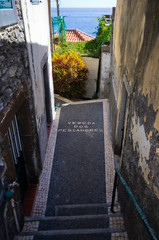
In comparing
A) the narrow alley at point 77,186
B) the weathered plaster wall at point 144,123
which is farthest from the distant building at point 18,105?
the weathered plaster wall at point 144,123

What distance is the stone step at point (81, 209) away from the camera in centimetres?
470

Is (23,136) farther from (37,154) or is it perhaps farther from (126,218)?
(126,218)

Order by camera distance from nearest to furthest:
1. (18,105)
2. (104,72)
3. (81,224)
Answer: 1. (18,105)
2. (81,224)
3. (104,72)

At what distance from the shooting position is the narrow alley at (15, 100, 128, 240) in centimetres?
416

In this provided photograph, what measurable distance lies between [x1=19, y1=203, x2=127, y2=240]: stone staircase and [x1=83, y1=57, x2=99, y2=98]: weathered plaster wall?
861 cm

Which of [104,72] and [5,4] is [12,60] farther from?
[104,72]

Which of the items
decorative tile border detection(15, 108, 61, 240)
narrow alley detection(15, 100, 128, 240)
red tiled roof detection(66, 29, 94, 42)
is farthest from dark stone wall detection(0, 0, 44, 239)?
red tiled roof detection(66, 29, 94, 42)

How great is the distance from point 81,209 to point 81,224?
1.37 feet

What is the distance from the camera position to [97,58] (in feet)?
39.3

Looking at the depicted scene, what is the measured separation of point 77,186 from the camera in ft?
18.0

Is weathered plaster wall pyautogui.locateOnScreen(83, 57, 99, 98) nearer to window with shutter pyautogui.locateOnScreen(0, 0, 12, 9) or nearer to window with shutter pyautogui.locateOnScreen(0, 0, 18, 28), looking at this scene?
window with shutter pyautogui.locateOnScreen(0, 0, 18, 28)

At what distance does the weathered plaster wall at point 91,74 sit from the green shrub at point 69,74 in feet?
1.82

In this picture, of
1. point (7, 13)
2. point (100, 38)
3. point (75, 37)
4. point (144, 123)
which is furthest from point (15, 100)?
point (75, 37)

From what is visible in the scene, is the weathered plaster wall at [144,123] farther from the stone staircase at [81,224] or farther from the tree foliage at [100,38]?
the tree foliage at [100,38]
